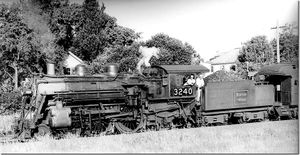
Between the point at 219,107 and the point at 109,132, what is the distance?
10.9 ft

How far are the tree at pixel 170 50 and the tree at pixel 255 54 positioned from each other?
700cm

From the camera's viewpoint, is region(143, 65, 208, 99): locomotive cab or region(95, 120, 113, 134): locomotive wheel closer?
region(95, 120, 113, 134): locomotive wheel

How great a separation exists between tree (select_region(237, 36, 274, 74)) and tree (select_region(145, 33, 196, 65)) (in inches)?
276

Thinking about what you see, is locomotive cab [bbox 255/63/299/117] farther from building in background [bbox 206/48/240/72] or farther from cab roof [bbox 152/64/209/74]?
building in background [bbox 206/48/240/72]

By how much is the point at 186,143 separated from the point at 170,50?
293 inches

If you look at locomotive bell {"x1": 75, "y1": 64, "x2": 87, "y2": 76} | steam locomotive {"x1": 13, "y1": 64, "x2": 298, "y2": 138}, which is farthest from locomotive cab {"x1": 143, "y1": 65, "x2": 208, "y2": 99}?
locomotive bell {"x1": 75, "y1": 64, "x2": 87, "y2": 76}

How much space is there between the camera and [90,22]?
11781 millimetres

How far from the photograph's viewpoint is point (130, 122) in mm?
9516

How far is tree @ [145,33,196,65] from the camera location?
1307 centimetres

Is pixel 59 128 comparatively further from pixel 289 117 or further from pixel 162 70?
pixel 289 117

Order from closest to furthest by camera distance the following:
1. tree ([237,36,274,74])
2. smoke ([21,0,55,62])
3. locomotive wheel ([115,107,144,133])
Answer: locomotive wheel ([115,107,144,133]) → smoke ([21,0,55,62]) → tree ([237,36,274,74])

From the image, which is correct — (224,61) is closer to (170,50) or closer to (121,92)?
(170,50)

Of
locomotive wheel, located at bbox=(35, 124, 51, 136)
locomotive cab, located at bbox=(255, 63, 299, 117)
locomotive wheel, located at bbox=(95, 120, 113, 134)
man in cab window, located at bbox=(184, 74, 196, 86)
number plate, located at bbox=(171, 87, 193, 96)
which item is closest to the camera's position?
locomotive wheel, located at bbox=(35, 124, 51, 136)

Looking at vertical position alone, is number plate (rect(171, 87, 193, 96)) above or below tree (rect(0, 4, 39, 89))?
below
